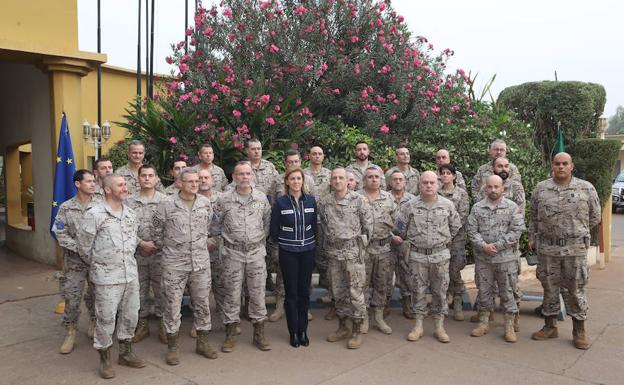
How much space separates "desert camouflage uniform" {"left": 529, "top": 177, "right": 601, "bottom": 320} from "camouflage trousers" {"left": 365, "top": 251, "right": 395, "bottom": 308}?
1413mm

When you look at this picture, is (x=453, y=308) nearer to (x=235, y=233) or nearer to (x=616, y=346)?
(x=616, y=346)

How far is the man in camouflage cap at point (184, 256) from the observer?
439 centimetres

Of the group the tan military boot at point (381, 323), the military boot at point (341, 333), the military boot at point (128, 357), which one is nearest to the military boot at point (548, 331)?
the tan military boot at point (381, 323)

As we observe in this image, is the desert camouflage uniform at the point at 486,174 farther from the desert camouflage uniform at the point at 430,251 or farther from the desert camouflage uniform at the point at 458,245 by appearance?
the desert camouflage uniform at the point at 430,251

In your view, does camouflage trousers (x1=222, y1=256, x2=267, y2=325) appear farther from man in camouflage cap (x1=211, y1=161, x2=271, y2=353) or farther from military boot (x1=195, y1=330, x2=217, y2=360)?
military boot (x1=195, y1=330, x2=217, y2=360)

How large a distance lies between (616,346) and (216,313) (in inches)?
155

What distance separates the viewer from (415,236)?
4949 millimetres

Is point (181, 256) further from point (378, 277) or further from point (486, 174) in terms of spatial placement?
point (486, 174)

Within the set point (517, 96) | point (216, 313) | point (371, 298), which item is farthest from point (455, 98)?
point (216, 313)

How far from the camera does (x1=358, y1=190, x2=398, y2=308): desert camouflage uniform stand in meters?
5.14

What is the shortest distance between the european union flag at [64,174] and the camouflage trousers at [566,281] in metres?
5.73

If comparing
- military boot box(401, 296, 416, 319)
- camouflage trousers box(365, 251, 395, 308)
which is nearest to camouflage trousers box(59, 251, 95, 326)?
camouflage trousers box(365, 251, 395, 308)

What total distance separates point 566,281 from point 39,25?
25.4 ft

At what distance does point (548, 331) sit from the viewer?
4895mm
